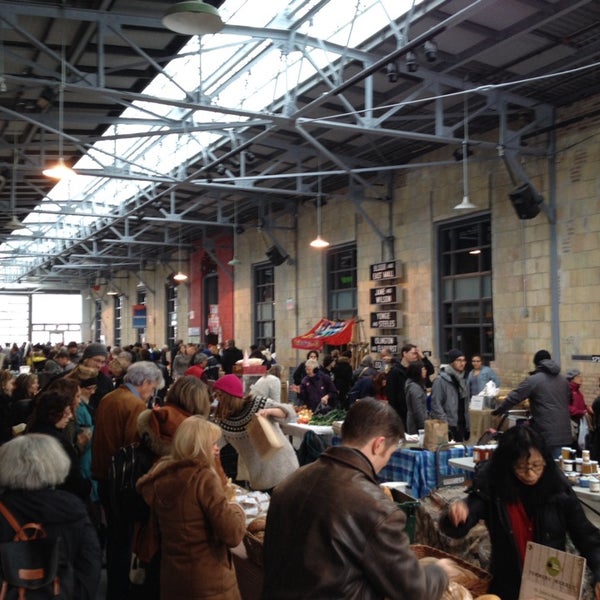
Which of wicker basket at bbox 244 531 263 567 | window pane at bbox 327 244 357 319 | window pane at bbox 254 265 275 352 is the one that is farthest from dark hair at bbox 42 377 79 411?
window pane at bbox 254 265 275 352

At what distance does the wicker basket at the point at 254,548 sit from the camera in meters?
3.82

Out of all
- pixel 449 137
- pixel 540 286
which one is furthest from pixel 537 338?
pixel 449 137

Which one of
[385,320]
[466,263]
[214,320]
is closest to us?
[466,263]

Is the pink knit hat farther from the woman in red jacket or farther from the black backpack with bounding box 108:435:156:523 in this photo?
the woman in red jacket

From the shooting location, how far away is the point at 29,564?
9.09ft

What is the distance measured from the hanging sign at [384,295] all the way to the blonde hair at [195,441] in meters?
11.5

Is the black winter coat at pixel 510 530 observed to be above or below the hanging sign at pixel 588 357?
below

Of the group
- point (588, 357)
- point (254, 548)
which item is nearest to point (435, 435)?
point (254, 548)

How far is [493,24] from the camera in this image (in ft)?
29.6

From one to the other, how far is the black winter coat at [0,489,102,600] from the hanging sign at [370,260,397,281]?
39.1 ft

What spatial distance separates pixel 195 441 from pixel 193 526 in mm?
367

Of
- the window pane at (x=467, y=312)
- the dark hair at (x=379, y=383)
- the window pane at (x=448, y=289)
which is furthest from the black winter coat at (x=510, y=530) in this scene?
the window pane at (x=448, y=289)

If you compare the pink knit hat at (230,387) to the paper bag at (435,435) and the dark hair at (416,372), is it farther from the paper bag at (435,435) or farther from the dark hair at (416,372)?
the dark hair at (416,372)

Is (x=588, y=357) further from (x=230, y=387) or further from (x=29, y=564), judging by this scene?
(x=29, y=564)
